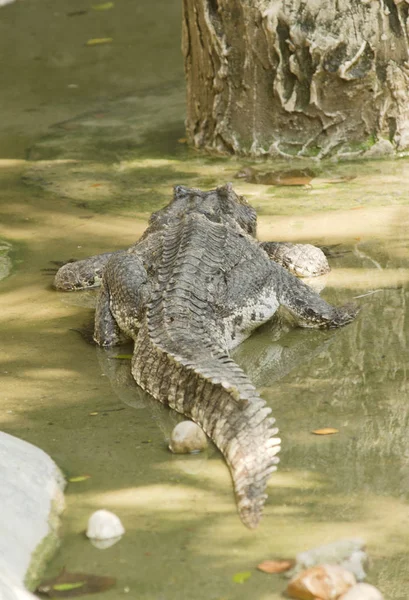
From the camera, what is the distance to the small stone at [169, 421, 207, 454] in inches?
168

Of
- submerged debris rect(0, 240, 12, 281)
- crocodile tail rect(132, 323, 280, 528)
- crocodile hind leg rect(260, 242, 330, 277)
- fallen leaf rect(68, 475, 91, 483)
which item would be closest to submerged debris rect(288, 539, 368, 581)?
crocodile tail rect(132, 323, 280, 528)

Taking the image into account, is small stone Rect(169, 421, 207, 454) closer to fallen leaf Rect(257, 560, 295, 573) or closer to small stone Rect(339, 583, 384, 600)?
fallen leaf Rect(257, 560, 295, 573)

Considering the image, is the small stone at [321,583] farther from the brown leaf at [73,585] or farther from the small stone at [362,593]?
the brown leaf at [73,585]

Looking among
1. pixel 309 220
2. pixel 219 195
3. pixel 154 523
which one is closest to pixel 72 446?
pixel 154 523

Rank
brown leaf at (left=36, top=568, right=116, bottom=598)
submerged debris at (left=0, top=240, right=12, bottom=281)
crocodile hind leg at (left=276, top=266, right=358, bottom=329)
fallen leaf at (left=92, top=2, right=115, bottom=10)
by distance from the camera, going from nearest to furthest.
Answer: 1. brown leaf at (left=36, top=568, right=116, bottom=598)
2. crocodile hind leg at (left=276, top=266, right=358, bottom=329)
3. submerged debris at (left=0, top=240, right=12, bottom=281)
4. fallen leaf at (left=92, top=2, right=115, bottom=10)

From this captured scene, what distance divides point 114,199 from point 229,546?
4.72m

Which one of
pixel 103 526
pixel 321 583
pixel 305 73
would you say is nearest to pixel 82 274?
pixel 103 526

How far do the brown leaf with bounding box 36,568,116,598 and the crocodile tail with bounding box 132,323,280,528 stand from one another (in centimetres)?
62

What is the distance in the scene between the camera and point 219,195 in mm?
6039

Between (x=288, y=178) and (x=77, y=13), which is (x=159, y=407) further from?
(x=77, y=13)

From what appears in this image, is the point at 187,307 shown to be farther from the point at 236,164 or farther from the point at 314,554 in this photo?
the point at 236,164

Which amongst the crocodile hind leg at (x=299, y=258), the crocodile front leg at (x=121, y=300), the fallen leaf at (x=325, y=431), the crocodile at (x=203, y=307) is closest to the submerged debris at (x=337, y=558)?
the crocodile at (x=203, y=307)

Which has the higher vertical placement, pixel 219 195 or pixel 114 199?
pixel 219 195

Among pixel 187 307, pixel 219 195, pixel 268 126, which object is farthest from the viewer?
pixel 268 126
